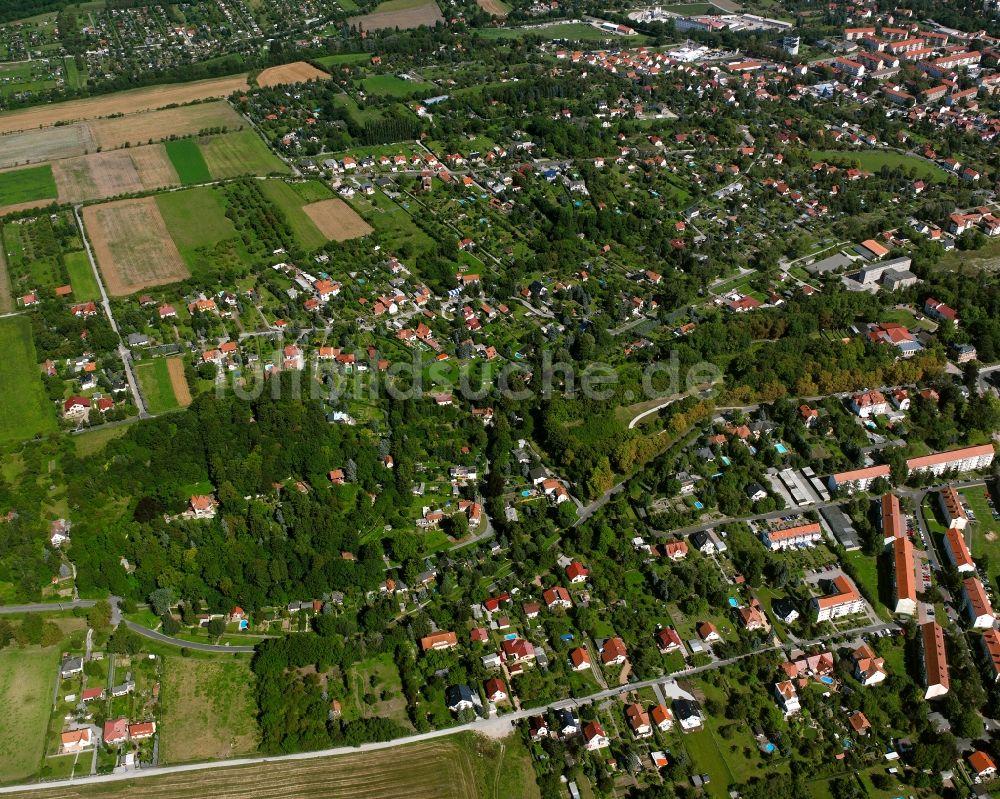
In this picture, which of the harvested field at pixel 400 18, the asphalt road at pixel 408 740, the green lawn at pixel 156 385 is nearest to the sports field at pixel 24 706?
the asphalt road at pixel 408 740

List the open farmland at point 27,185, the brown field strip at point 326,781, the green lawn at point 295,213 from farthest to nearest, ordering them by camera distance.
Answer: the open farmland at point 27,185
the green lawn at point 295,213
the brown field strip at point 326,781

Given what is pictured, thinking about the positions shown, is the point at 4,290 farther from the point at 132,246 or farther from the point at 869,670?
the point at 869,670

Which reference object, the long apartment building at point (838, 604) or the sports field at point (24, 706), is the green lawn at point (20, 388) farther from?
the long apartment building at point (838, 604)

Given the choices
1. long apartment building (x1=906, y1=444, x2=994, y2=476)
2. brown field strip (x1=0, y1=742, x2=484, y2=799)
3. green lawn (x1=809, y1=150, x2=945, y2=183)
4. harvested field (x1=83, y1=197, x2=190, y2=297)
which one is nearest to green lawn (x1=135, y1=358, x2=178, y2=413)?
harvested field (x1=83, y1=197, x2=190, y2=297)

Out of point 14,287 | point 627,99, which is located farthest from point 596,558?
point 627,99

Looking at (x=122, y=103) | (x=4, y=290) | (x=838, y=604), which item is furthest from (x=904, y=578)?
(x=122, y=103)

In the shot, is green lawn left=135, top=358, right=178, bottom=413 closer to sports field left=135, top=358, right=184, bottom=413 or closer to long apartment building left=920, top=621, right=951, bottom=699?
sports field left=135, top=358, right=184, bottom=413

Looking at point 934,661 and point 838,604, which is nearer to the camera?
point 934,661
